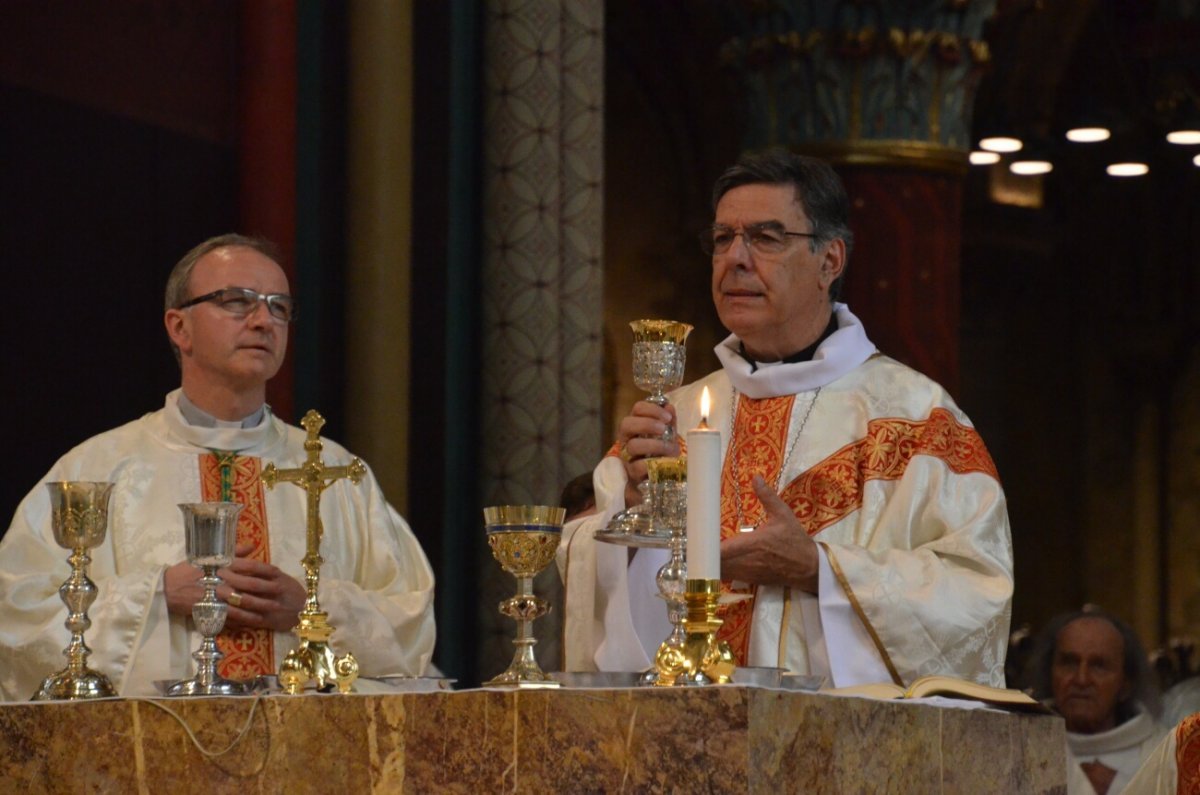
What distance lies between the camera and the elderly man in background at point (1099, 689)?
689cm

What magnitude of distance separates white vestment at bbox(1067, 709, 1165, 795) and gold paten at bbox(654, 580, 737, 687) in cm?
363

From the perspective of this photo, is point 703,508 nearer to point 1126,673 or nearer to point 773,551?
point 773,551

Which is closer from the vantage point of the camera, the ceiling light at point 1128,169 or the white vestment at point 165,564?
the white vestment at point 165,564

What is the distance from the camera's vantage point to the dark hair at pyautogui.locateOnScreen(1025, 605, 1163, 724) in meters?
7.05

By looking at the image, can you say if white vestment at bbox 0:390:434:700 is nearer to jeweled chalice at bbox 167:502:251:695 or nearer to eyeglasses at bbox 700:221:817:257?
jeweled chalice at bbox 167:502:251:695

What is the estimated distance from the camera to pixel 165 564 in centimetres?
509

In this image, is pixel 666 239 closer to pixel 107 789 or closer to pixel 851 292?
pixel 851 292

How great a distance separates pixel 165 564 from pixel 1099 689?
124 inches

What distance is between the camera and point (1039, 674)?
714 centimetres

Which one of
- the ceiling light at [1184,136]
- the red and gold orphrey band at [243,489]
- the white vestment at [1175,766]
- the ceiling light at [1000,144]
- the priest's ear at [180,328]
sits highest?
the ceiling light at [1000,144]

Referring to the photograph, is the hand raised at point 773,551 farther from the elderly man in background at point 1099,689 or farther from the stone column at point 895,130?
the stone column at point 895,130

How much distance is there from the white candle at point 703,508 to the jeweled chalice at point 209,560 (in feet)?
2.88

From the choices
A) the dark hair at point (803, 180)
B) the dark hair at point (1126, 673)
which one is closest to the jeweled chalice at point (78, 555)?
the dark hair at point (803, 180)

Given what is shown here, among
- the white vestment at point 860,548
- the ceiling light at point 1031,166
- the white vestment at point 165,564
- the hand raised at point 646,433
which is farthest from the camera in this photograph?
the ceiling light at point 1031,166
